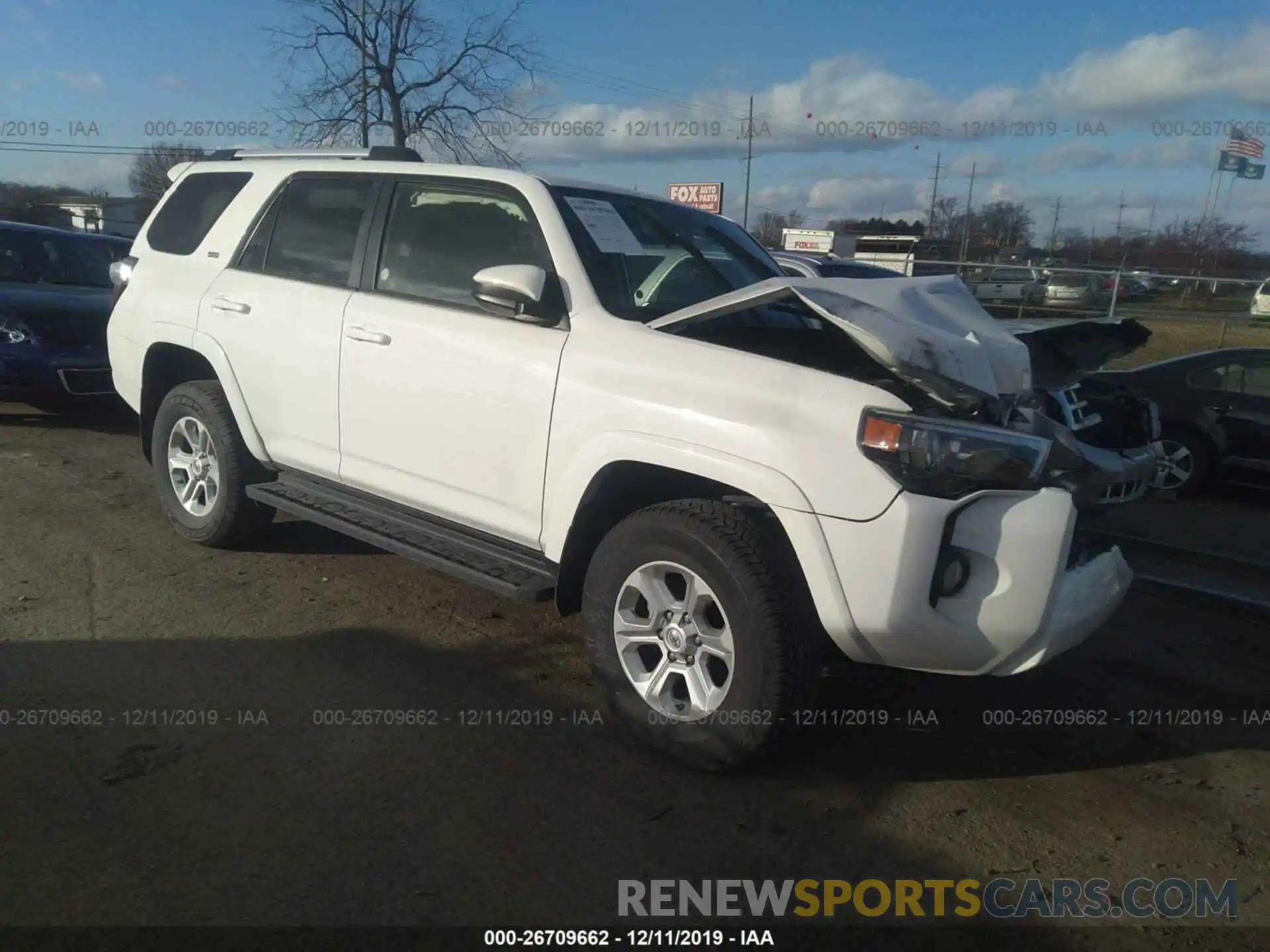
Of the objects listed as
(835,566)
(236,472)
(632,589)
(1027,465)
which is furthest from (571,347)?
(236,472)

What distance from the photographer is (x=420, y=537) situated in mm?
4297

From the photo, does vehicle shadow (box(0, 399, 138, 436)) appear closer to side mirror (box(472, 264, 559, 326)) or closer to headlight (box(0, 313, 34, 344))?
headlight (box(0, 313, 34, 344))

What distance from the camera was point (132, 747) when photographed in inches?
137

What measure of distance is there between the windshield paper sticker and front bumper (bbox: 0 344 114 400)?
596cm

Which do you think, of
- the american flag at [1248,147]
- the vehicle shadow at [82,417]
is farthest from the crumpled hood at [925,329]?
the american flag at [1248,147]

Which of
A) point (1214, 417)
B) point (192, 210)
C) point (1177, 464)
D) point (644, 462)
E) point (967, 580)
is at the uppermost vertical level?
point (192, 210)

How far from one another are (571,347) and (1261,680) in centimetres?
347

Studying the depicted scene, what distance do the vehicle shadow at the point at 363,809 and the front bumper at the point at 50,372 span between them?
478 centimetres

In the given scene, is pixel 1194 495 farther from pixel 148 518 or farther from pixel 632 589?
pixel 148 518

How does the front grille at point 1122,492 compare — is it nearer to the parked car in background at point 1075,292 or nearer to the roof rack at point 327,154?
the roof rack at point 327,154

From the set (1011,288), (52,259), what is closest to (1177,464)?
(52,259)

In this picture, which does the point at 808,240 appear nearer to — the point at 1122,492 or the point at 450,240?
the point at 1122,492

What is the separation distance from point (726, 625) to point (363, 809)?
1297mm

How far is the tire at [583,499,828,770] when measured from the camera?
3217 millimetres
